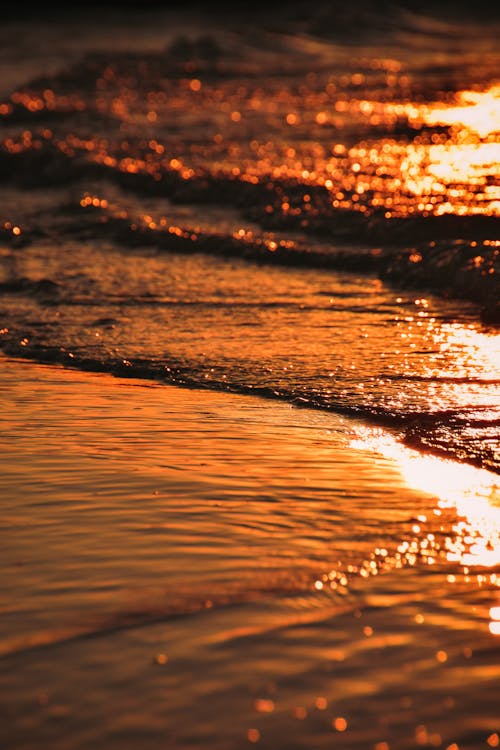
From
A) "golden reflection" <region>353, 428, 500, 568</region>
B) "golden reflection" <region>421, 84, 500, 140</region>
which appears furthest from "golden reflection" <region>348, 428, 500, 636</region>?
"golden reflection" <region>421, 84, 500, 140</region>

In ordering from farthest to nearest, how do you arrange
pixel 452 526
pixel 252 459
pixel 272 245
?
1. pixel 272 245
2. pixel 252 459
3. pixel 452 526

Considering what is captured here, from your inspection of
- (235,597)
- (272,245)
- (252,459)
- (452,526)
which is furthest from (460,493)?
(272,245)

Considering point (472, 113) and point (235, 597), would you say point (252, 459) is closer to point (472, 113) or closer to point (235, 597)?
point (235, 597)

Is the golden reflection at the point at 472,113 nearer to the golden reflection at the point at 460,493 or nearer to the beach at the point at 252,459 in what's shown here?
the beach at the point at 252,459

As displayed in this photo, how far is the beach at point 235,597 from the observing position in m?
2.29

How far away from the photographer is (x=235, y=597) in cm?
278

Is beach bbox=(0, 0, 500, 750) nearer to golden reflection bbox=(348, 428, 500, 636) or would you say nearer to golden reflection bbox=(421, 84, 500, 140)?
golden reflection bbox=(348, 428, 500, 636)

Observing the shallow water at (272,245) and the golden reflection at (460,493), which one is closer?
the golden reflection at (460,493)

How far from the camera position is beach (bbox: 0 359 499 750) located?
2.29 meters

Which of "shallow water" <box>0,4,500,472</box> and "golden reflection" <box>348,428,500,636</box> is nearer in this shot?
"golden reflection" <box>348,428,500,636</box>

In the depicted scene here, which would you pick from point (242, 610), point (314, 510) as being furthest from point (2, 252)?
point (242, 610)

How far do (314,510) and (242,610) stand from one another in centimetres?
65

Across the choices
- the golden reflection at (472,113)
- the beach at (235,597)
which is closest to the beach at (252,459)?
the beach at (235,597)

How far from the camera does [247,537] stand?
3129mm
